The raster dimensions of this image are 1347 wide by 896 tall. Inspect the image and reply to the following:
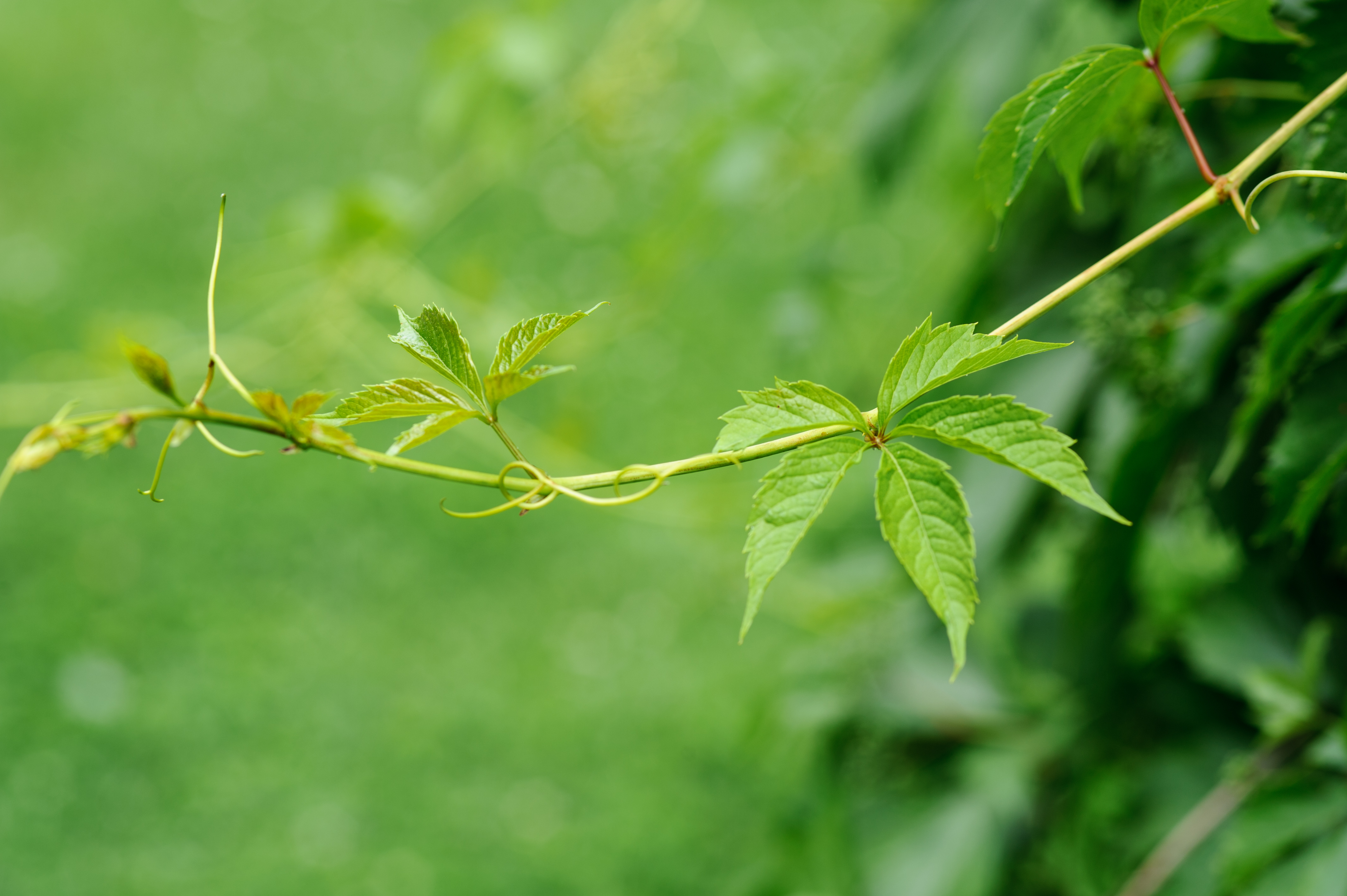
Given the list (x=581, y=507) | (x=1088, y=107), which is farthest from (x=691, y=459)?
(x=581, y=507)

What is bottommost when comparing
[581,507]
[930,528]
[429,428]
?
[930,528]

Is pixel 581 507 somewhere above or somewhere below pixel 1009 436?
above

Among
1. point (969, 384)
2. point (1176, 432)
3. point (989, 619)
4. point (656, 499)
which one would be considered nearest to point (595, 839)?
point (656, 499)

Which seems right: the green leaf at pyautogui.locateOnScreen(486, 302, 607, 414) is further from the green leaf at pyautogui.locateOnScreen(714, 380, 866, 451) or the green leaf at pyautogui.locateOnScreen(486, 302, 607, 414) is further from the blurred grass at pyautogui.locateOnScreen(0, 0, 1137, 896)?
the blurred grass at pyautogui.locateOnScreen(0, 0, 1137, 896)

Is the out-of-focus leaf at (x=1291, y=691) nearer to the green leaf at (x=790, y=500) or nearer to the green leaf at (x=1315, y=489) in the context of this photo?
the green leaf at (x=1315, y=489)

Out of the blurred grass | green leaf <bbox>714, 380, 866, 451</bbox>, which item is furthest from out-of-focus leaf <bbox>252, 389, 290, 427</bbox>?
the blurred grass

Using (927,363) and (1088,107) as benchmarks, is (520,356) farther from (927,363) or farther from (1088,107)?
(1088,107)
